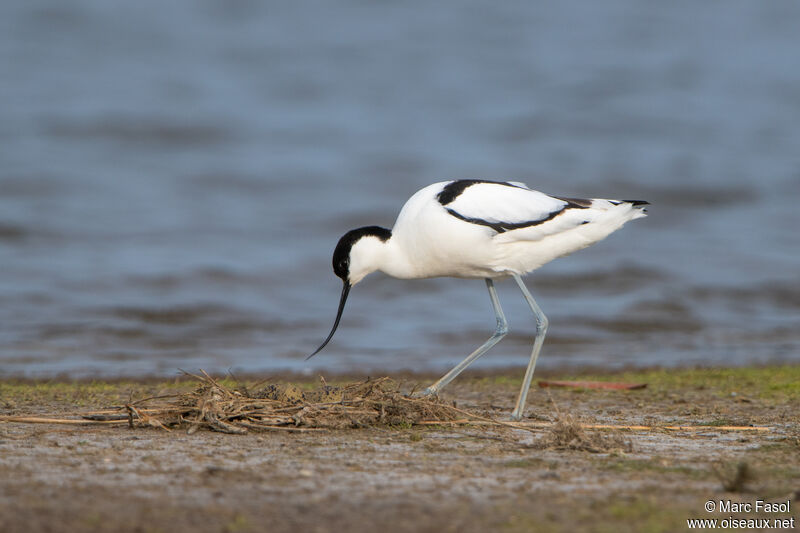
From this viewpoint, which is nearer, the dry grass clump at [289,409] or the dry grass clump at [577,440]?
the dry grass clump at [577,440]

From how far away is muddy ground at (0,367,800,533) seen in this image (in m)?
2.81

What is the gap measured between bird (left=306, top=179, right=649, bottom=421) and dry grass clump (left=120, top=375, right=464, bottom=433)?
1.90ft

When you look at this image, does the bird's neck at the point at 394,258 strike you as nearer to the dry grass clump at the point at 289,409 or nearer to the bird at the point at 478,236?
the bird at the point at 478,236

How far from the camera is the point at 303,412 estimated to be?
4.54 metres

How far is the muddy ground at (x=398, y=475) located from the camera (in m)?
2.81

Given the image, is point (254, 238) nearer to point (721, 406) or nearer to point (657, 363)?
point (657, 363)

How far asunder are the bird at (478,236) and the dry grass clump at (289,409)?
1.90 feet

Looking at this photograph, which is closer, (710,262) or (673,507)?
(673,507)

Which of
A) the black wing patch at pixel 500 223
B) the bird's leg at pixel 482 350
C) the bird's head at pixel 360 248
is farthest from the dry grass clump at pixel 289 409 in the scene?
the black wing patch at pixel 500 223

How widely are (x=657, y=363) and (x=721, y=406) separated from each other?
9.58 ft

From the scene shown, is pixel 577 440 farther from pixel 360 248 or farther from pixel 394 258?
pixel 360 248

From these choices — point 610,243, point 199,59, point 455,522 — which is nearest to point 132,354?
point 455,522

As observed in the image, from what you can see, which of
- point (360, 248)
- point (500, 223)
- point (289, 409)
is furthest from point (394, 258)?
point (289, 409)

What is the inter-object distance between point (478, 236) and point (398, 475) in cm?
225
